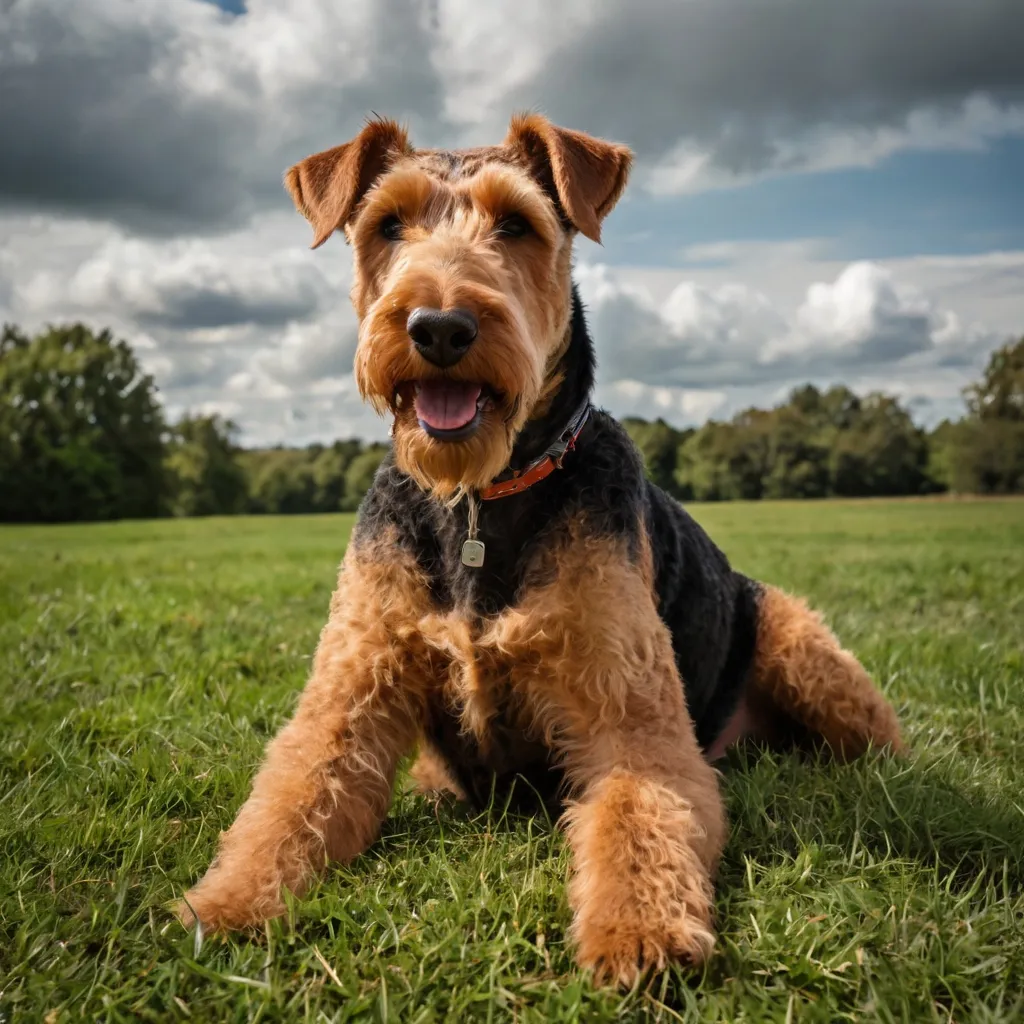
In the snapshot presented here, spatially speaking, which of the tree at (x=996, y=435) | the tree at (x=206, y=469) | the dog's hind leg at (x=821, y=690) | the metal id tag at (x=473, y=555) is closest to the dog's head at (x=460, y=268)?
the metal id tag at (x=473, y=555)

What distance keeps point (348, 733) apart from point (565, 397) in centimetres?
132

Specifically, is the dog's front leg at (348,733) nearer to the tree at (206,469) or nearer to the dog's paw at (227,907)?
the dog's paw at (227,907)

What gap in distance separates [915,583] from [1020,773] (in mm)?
5851

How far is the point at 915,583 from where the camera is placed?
8875 millimetres

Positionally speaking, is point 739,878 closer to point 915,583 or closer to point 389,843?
point 389,843

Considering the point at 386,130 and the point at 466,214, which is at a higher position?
Answer: the point at 386,130

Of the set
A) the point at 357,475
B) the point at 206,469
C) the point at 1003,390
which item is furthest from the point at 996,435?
the point at 206,469

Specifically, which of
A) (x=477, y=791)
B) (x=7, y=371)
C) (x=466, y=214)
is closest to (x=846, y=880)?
(x=477, y=791)

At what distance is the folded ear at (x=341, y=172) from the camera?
3.16m

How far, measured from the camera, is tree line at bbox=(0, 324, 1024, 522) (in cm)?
3656

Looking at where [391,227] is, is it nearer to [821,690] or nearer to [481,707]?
[481,707]

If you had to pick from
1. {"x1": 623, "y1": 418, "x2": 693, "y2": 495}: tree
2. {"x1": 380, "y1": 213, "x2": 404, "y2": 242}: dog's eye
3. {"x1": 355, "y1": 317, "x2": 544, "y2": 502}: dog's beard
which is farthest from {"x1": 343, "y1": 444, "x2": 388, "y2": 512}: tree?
{"x1": 355, "y1": 317, "x2": 544, "y2": 502}: dog's beard

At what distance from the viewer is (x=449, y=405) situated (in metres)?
2.68

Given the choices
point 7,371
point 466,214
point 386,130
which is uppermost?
point 7,371
